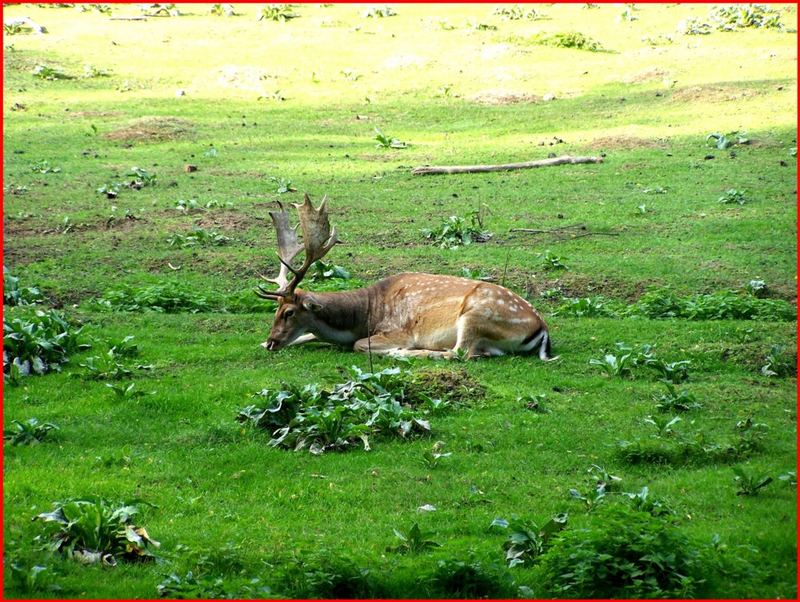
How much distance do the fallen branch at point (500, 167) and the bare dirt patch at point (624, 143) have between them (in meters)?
0.97

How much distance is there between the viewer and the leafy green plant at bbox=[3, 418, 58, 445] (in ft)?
26.6

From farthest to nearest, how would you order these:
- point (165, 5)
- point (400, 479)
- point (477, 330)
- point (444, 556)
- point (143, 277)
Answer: point (165, 5), point (143, 277), point (477, 330), point (400, 479), point (444, 556)

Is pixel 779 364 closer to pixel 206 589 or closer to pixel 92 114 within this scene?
pixel 206 589

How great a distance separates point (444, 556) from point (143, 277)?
8.41m

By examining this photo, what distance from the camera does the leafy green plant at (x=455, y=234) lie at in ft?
49.4

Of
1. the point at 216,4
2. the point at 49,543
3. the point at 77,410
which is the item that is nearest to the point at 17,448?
the point at 77,410

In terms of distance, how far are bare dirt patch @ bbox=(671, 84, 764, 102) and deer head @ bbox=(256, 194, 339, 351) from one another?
45.3ft

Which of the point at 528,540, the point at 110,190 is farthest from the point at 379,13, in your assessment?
the point at 528,540

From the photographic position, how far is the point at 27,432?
8.16 meters

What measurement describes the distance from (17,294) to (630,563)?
340 inches

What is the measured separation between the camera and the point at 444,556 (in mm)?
6098

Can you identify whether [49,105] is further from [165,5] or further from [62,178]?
[165,5]

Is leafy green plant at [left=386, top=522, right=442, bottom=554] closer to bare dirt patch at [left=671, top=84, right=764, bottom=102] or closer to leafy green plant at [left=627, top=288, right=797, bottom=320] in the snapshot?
leafy green plant at [left=627, top=288, right=797, bottom=320]

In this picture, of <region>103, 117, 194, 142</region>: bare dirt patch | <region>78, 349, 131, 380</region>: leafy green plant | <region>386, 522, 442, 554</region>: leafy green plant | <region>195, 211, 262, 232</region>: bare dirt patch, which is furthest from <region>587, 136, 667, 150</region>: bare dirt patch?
<region>386, 522, 442, 554</region>: leafy green plant
